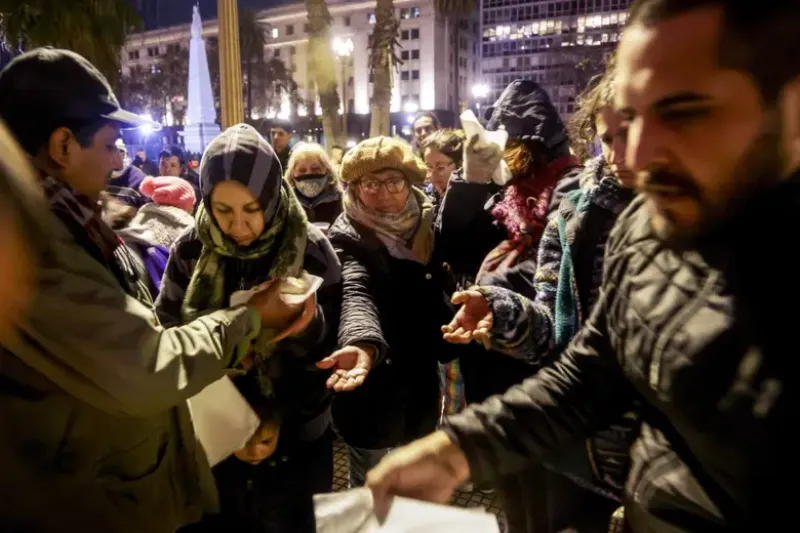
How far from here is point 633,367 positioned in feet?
3.72

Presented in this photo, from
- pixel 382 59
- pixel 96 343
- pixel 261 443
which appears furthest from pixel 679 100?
pixel 382 59

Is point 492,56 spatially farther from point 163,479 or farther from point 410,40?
point 163,479

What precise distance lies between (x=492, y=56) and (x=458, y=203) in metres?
71.6

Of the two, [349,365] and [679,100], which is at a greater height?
[679,100]

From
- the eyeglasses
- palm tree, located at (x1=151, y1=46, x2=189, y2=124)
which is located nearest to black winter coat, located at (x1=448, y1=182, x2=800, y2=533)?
the eyeglasses

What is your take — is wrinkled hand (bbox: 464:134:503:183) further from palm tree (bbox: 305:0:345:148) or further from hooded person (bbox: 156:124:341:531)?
palm tree (bbox: 305:0:345:148)

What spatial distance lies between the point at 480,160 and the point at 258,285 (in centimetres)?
139

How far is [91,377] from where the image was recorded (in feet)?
4.30

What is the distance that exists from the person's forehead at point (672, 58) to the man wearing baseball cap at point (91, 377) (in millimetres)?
1279

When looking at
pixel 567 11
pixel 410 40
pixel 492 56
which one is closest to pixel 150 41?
pixel 410 40

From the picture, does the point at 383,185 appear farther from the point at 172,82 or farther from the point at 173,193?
the point at 172,82

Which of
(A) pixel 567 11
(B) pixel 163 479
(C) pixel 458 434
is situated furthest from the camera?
(A) pixel 567 11

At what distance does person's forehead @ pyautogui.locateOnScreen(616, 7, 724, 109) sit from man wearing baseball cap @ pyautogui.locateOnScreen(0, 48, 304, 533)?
1.28 meters

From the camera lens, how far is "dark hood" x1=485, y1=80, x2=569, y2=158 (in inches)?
102
